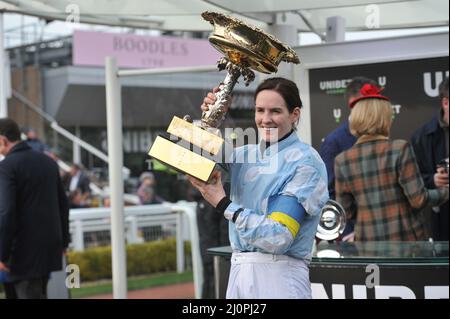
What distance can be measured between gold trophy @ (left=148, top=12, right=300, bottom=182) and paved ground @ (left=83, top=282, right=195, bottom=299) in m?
6.35

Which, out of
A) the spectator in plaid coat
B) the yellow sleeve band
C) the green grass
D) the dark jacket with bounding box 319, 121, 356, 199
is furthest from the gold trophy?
the green grass

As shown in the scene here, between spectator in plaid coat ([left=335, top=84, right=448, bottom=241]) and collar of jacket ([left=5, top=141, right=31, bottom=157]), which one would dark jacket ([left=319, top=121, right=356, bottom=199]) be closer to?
spectator in plaid coat ([left=335, top=84, right=448, bottom=241])

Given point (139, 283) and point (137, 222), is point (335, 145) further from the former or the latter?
point (137, 222)

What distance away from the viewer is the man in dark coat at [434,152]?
5266mm

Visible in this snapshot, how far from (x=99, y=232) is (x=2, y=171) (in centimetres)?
532

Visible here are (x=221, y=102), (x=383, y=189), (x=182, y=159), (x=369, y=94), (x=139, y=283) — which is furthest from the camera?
(x=139, y=283)

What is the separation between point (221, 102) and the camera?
112 inches

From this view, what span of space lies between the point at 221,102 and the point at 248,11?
2.54 meters

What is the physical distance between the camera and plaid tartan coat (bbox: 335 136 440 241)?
439cm

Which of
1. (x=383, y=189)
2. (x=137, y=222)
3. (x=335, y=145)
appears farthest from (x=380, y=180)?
(x=137, y=222)

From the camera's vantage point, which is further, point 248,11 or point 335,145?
point 248,11

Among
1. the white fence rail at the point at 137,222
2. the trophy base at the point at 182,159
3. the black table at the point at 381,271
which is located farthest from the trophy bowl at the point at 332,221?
the white fence rail at the point at 137,222

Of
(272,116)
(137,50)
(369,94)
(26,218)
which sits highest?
(137,50)
